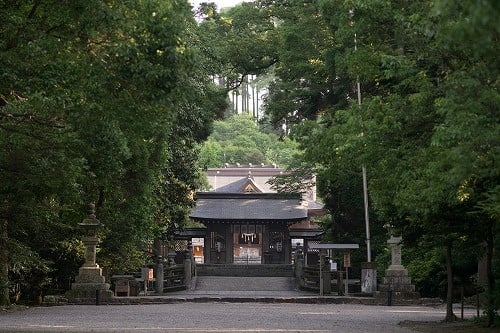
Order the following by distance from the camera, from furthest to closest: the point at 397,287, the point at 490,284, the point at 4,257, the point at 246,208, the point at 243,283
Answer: the point at 246,208 → the point at 243,283 → the point at 397,287 → the point at 4,257 → the point at 490,284

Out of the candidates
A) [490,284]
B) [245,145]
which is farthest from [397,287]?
[245,145]

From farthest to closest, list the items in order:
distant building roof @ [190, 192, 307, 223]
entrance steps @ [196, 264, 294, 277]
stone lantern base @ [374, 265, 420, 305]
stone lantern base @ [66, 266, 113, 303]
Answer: distant building roof @ [190, 192, 307, 223], entrance steps @ [196, 264, 294, 277], stone lantern base @ [374, 265, 420, 305], stone lantern base @ [66, 266, 113, 303]

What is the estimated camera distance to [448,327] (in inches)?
720

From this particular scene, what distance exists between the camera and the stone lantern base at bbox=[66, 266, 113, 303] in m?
29.8

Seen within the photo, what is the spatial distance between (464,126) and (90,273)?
2057 cm

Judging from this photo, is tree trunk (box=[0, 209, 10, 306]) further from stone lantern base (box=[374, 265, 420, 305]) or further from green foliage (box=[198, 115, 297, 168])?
green foliage (box=[198, 115, 297, 168])

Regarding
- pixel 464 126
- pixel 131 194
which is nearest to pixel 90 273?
pixel 131 194

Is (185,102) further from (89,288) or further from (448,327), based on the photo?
(89,288)

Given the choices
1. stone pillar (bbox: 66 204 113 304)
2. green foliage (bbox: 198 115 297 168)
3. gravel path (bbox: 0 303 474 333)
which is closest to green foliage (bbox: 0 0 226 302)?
gravel path (bbox: 0 303 474 333)

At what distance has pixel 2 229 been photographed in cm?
2525

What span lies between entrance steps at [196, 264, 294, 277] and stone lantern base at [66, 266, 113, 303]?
2038 cm

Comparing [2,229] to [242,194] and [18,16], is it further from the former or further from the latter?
[242,194]

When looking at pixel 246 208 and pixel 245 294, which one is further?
pixel 246 208

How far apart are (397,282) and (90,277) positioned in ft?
34.7
